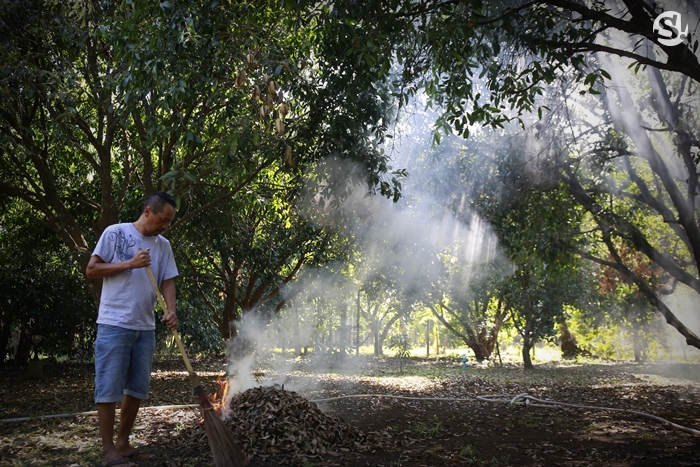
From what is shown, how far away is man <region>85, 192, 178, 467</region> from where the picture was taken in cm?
316

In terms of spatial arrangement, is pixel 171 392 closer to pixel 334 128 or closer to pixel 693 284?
pixel 334 128

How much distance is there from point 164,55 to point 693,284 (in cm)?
786

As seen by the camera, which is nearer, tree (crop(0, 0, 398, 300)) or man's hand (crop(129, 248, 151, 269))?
man's hand (crop(129, 248, 151, 269))

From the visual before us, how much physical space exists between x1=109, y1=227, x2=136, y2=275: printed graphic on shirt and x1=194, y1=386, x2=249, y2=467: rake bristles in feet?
3.05

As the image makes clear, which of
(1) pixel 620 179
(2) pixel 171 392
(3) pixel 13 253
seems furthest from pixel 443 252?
(3) pixel 13 253

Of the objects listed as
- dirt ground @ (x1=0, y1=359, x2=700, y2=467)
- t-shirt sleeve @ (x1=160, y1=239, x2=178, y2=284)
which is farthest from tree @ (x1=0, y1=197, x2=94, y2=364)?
t-shirt sleeve @ (x1=160, y1=239, x2=178, y2=284)

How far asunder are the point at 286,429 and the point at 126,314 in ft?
5.06

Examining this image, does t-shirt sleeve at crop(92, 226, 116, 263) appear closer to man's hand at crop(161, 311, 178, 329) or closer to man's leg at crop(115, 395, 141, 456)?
man's hand at crop(161, 311, 178, 329)

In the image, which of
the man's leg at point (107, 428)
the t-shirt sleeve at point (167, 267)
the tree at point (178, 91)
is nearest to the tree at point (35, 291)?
the tree at point (178, 91)

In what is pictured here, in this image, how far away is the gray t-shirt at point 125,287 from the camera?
3.23m

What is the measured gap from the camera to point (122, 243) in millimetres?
3363

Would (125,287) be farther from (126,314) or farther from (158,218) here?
(158,218)

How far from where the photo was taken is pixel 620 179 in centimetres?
1073

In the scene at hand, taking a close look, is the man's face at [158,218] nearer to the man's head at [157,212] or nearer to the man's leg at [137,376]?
the man's head at [157,212]
